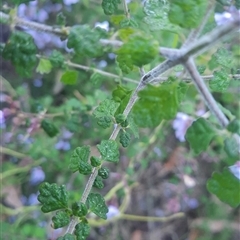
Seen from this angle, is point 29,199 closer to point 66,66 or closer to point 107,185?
point 107,185

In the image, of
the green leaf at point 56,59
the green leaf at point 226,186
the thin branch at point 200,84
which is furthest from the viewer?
the green leaf at point 56,59

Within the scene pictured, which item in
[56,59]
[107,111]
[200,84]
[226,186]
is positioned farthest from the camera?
[56,59]

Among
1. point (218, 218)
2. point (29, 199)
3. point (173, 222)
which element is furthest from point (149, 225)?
point (29, 199)

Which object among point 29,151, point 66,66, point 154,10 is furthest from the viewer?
point 29,151

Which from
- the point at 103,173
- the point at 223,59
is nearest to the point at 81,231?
the point at 103,173

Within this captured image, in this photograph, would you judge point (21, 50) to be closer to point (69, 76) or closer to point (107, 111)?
point (107, 111)

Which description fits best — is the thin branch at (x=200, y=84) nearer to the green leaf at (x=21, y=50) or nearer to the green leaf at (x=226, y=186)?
the green leaf at (x=226, y=186)

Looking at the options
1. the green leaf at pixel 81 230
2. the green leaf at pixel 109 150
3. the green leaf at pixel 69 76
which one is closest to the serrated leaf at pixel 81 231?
the green leaf at pixel 81 230
